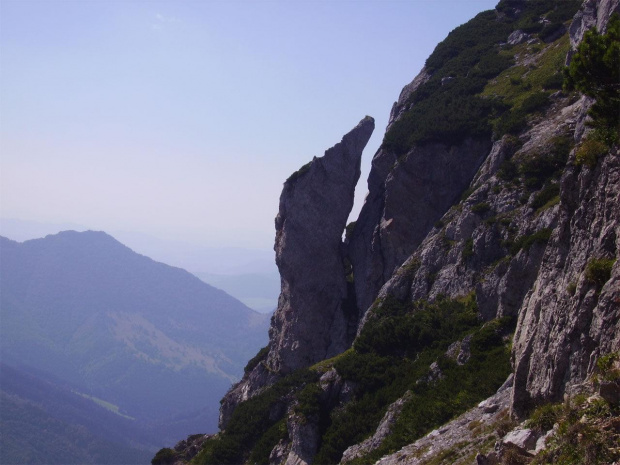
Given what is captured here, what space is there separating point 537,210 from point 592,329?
81.6 ft

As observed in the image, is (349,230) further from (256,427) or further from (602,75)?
(602,75)

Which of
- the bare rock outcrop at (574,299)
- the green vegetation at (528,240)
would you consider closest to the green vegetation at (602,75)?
the bare rock outcrop at (574,299)

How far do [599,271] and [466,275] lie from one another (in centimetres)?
2602

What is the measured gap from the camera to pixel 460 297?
1714 inches

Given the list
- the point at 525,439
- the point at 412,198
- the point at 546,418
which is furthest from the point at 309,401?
the point at 546,418

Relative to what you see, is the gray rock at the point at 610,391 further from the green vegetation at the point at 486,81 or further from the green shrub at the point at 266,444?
the green vegetation at the point at 486,81

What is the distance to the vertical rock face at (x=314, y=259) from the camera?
6694 centimetres

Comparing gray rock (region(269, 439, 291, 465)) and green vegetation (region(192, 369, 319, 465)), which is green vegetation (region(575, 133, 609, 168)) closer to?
gray rock (region(269, 439, 291, 465))

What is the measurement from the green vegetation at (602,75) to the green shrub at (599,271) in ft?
16.0

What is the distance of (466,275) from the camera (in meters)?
43.8

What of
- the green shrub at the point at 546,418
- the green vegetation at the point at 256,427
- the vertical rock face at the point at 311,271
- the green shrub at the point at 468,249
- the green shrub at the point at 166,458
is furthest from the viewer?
the vertical rock face at the point at 311,271

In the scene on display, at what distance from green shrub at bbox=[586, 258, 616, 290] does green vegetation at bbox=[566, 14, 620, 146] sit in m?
4.87

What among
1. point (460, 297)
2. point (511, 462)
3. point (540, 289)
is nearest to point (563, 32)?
point (460, 297)

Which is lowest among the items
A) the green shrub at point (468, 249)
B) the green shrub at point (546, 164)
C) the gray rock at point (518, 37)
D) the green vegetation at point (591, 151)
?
the green shrub at point (468, 249)
